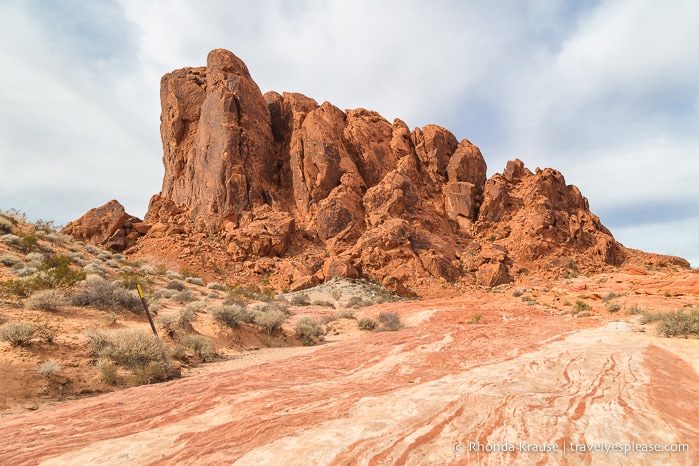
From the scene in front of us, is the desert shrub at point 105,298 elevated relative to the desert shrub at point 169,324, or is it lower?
elevated

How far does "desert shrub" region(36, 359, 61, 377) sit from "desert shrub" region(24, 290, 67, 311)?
3.98m

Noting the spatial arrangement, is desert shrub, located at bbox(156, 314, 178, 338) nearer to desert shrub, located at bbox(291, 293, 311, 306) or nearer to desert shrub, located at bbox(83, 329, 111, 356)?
desert shrub, located at bbox(83, 329, 111, 356)

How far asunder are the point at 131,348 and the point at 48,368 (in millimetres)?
1457

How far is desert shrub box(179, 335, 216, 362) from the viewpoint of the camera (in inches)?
412

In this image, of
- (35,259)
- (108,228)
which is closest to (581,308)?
(35,259)

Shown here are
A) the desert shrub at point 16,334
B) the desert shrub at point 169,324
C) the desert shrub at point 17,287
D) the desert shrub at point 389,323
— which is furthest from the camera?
the desert shrub at point 389,323

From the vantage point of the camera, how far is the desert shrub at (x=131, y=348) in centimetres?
819

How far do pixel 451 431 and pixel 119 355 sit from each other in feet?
25.7

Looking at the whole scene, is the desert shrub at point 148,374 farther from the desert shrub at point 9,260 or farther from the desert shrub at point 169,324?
the desert shrub at point 9,260

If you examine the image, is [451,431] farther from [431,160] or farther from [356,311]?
[431,160]

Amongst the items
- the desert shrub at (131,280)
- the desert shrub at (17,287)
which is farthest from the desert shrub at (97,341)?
the desert shrub at (17,287)

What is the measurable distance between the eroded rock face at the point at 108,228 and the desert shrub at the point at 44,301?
27715mm

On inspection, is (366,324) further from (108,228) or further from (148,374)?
(108,228)

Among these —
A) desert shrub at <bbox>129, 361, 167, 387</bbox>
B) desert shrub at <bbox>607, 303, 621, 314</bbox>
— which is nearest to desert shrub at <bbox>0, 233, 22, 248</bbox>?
desert shrub at <bbox>129, 361, 167, 387</bbox>
